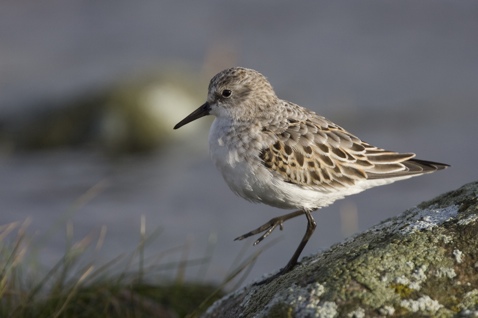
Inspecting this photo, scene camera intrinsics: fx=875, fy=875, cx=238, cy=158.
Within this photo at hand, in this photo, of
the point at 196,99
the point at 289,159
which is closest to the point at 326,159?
the point at 289,159

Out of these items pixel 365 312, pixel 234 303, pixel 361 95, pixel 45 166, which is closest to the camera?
pixel 365 312

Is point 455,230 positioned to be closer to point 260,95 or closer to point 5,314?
point 260,95

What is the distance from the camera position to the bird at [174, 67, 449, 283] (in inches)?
209

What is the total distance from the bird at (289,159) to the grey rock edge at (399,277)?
Result: 100cm

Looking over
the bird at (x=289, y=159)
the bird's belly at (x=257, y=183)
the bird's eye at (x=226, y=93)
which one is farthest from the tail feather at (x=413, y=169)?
the bird's eye at (x=226, y=93)

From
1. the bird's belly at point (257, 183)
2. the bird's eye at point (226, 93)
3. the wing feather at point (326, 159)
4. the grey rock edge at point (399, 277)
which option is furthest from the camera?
the bird's eye at point (226, 93)

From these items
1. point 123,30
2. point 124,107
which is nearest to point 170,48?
point 123,30

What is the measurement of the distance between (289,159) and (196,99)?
7.42 metres

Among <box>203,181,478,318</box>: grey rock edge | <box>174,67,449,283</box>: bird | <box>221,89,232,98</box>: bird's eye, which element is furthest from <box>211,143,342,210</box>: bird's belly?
<box>203,181,478,318</box>: grey rock edge

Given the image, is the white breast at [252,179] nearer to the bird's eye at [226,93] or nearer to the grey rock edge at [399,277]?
the bird's eye at [226,93]

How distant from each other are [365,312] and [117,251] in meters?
6.25

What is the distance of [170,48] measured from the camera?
14.9 meters

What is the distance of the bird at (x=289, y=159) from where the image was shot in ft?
17.4

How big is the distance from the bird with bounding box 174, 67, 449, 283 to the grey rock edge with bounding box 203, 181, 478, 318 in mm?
1005
